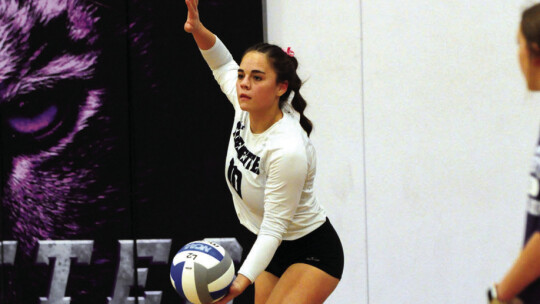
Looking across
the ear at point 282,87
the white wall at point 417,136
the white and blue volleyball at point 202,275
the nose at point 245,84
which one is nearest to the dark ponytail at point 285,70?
the ear at point 282,87

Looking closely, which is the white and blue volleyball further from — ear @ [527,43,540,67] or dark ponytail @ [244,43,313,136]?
ear @ [527,43,540,67]

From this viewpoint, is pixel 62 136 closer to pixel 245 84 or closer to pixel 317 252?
pixel 245 84

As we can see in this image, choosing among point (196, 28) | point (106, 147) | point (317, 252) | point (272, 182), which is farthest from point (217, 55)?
point (106, 147)

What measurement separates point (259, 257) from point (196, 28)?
1.01 m

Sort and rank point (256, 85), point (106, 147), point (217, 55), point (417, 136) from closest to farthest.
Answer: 1. point (256, 85)
2. point (217, 55)
3. point (417, 136)
4. point (106, 147)

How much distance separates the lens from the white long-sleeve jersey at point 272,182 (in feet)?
8.70

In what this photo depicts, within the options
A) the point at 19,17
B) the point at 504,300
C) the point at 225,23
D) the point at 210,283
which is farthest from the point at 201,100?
the point at 504,300

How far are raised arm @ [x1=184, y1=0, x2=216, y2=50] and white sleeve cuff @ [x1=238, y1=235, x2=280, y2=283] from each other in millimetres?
897

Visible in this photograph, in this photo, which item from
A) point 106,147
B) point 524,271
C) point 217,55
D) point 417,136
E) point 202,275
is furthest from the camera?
point 106,147

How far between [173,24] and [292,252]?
1718 mm

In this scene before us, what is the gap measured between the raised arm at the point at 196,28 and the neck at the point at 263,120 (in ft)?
1.38

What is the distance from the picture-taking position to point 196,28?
3.03m

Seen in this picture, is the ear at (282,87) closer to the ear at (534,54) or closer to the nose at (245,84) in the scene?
the nose at (245,84)

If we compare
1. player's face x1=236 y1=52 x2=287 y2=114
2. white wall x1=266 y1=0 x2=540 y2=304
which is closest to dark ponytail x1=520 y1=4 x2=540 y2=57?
player's face x1=236 y1=52 x2=287 y2=114
